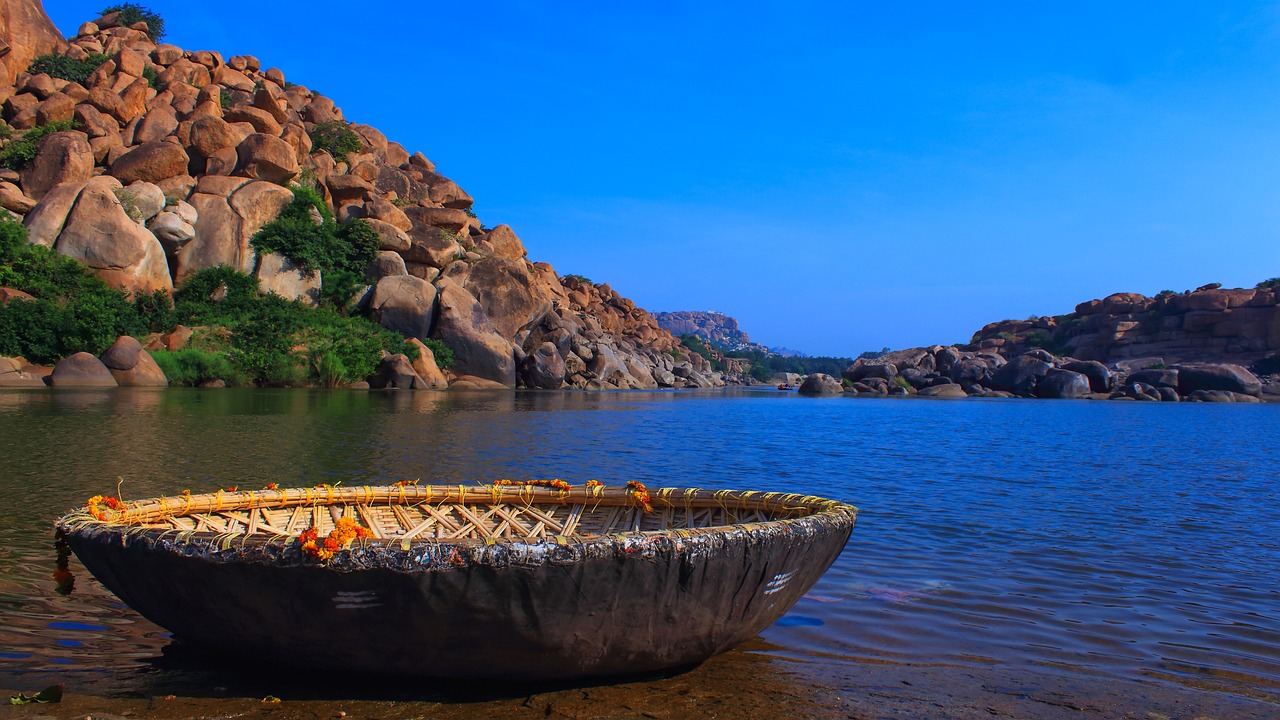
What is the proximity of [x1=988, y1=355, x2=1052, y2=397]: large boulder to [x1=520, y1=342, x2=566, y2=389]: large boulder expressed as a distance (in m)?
26.3

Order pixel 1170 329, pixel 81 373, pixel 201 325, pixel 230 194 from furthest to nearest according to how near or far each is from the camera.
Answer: pixel 1170 329 < pixel 230 194 < pixel 201 325 < pixel 81 373

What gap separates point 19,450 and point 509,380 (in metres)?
27.1

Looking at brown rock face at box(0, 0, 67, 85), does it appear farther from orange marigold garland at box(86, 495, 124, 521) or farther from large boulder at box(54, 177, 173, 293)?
orange marigold garland at box(86, 495, 124, 521)

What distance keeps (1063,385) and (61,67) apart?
5495 centimetres

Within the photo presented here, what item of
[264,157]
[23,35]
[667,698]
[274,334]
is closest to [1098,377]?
[274,334]

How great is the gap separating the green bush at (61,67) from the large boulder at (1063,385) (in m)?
53.4

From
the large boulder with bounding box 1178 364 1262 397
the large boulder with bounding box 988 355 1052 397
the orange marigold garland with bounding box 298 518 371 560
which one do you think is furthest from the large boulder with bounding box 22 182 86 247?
the large boulder with bounding box 1178 364 1262 397

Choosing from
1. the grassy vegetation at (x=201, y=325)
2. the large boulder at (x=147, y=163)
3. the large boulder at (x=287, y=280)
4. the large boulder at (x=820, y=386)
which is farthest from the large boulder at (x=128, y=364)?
the large boulder at (x=820, y=386)

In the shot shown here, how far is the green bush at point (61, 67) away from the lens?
1518 inches

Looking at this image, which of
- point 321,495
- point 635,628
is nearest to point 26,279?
point 321,495

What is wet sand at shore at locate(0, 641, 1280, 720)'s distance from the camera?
9.95 ft

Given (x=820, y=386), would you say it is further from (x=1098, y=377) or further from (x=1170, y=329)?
(x=1170, y=329)

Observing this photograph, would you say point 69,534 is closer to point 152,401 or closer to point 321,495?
point 321,495

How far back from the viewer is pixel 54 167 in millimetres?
30031
